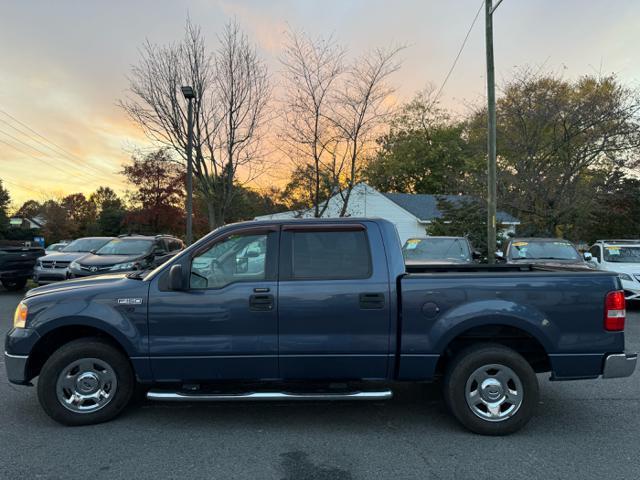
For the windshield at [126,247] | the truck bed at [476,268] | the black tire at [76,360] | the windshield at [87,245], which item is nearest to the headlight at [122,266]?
the windshield at [126,247]

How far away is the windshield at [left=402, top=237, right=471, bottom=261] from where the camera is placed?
11.7m

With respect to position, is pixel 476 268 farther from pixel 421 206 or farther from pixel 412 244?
pixel 421 206

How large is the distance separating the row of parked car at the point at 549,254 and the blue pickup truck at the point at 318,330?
6571mm

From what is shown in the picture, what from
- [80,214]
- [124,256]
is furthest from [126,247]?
[80,214]

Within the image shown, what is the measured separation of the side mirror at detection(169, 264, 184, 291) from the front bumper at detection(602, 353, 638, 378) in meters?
3.71

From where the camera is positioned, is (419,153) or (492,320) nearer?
(492,320)

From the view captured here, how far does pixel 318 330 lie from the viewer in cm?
405

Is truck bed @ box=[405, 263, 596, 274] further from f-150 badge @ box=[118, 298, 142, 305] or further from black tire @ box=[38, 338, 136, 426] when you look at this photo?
black tire @ box=[38, 338, 136, 426]

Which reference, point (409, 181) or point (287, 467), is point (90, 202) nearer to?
point (409, 181)

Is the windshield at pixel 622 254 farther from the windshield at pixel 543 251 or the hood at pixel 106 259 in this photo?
the hood at pixel 106 259

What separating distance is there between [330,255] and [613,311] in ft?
8.09

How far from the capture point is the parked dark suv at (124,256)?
11.6 metres

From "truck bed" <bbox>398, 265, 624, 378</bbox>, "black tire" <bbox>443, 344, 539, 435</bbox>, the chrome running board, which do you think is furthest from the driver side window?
"black tire" <bbox>443, 344, 539, 435</bbox>

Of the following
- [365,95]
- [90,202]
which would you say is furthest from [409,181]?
[90,202]
